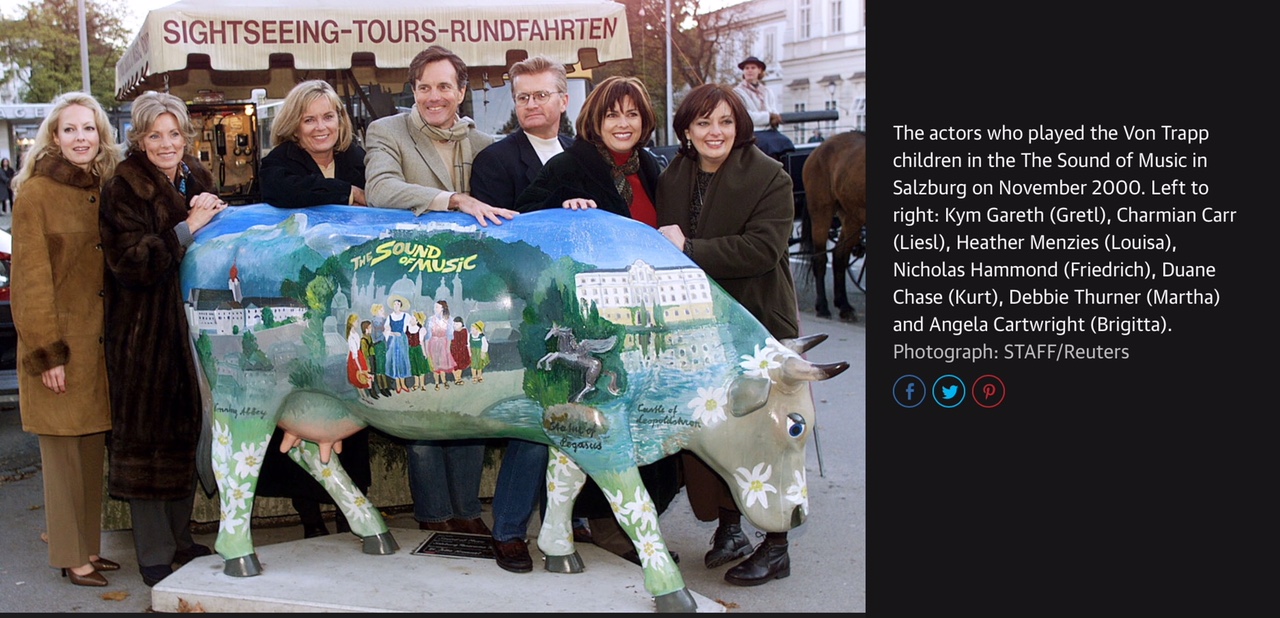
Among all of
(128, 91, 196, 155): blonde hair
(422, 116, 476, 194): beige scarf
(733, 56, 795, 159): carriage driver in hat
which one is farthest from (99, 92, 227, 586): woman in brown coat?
(733, 56, 795, 159): carriage driver in hat

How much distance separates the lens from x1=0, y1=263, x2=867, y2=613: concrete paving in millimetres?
3945

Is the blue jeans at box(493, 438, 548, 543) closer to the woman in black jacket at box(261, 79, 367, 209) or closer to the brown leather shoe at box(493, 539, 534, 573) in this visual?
the brown leather shoe at box(493, 539, 534, 573)

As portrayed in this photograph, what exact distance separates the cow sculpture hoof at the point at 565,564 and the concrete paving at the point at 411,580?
0.04 metres

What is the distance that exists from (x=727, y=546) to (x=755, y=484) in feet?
3.09

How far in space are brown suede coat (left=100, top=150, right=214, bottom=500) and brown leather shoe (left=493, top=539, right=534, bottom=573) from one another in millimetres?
1229

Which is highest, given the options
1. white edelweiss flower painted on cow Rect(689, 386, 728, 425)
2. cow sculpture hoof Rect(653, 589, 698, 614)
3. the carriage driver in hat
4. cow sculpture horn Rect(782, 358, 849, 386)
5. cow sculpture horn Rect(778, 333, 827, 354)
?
the carriage driver in hat

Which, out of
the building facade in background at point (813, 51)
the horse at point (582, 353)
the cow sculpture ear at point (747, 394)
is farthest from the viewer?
the building facade in background at point (813, 51)

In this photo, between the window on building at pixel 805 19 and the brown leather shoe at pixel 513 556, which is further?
the window on building at pixel 805 19

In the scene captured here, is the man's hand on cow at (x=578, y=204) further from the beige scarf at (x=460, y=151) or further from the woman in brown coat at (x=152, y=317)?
the woman in brown coat at (x=152, y=317)

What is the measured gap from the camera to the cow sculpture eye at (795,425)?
12.7ft

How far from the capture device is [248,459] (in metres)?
4.15

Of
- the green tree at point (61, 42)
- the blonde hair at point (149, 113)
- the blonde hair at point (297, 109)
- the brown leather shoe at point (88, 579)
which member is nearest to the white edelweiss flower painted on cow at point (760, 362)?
the blonde hair at point (297, 109)

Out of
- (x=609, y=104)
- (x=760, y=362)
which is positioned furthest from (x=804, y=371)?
(x=609, y=104)

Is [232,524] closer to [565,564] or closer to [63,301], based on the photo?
[63,301]
